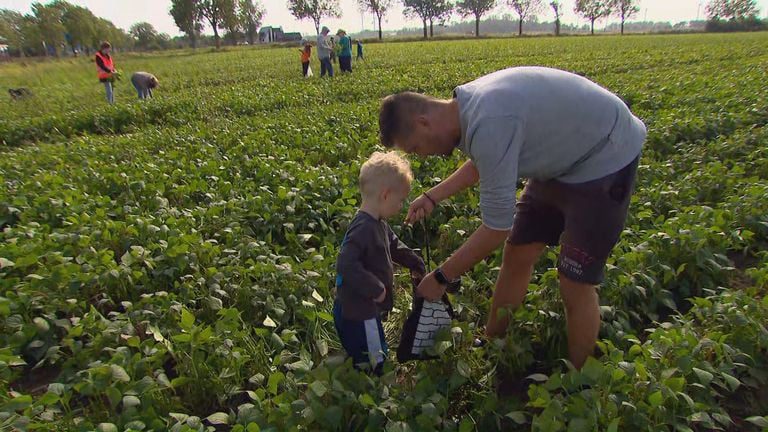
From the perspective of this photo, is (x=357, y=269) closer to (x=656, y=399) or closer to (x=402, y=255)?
(x=402, y=255)

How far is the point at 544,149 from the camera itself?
6.75 ft

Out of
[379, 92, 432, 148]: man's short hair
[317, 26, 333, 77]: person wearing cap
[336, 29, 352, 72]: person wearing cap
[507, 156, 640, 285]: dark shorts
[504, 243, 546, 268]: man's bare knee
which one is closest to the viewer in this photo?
[379, 92, 432, 148]: man's short hair

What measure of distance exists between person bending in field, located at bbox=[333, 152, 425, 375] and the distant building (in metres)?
75.4

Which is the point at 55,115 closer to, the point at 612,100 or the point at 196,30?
the point at 612,100

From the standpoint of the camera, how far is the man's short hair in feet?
6.61

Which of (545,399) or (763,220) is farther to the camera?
(763,220)

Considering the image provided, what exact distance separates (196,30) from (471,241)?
7547cm

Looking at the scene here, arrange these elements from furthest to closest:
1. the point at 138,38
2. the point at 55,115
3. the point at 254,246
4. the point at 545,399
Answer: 1. the point at 138,38
2. the point at 55,115
3. the point at 254,246
4. the point at 545,399

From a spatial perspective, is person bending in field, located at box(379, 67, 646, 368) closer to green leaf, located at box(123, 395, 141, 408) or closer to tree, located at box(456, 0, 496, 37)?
green leaf, located at box(123, 395, 141, 408)

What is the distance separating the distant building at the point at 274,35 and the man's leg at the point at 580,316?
7576cm

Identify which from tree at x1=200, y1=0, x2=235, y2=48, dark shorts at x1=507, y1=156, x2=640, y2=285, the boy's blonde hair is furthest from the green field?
tree at x1=200, y1=0, x2=235, y2=48

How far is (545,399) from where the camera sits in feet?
6.53

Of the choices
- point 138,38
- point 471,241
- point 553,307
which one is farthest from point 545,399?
point 138,38

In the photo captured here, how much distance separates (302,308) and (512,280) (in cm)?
131
